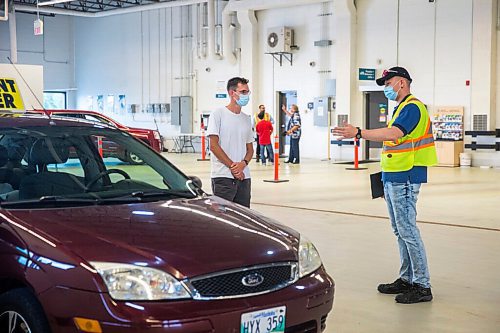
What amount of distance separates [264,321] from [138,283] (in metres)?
0.59

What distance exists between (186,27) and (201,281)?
74.8 ft

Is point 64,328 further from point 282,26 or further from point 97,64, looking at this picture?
point 97,64

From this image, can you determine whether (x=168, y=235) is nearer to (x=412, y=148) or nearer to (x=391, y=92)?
(x=412, y=148)

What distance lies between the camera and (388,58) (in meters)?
19.4

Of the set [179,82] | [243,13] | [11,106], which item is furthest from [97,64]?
[11,106]

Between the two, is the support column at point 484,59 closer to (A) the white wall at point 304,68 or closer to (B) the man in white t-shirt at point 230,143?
(A) the white wall at point 304,68

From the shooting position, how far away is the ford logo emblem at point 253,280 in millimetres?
3031

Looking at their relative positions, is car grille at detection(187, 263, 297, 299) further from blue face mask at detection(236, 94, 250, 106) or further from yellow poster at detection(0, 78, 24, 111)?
yellow poster at detection(0, 78, 24, 111)

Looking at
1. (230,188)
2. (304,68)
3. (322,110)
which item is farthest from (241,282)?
(304,68)

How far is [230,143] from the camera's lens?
5773 millimetres

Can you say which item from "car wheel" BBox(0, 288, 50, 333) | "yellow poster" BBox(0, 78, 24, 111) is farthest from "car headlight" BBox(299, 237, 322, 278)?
"yellow poster" BBox(0, 78, 24, 111)

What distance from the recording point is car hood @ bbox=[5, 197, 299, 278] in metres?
2.92

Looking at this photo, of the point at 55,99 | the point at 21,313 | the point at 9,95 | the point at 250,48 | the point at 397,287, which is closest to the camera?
the point at 21,313

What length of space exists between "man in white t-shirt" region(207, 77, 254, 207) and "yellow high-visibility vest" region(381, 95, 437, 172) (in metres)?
1.35
